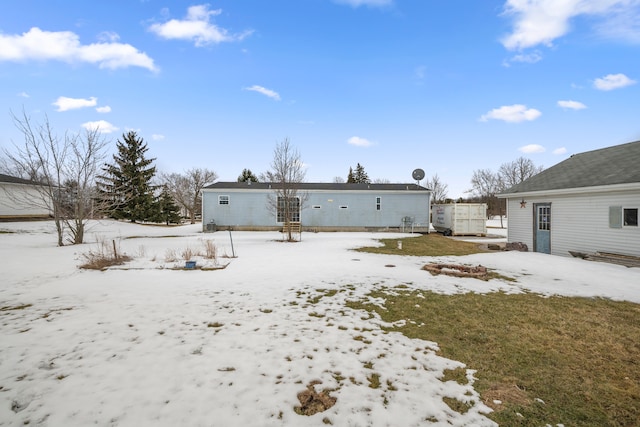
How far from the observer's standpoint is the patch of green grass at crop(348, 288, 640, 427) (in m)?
2.44

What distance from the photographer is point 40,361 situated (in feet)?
10.0

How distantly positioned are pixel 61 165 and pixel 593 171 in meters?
25.3

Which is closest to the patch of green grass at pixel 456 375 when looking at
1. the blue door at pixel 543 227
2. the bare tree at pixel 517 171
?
the blue door at pixel 543 227

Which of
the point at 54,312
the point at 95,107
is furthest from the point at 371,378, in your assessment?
the point at 95,107

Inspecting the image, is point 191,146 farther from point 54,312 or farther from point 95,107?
point 54,312

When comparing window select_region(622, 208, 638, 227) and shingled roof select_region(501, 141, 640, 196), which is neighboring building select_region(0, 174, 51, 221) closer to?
shingled roof select_region(501, 141, 640, 196)

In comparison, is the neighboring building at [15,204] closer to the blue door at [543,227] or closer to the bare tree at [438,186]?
the blue door at [543,227]

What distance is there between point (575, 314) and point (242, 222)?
1970 cm

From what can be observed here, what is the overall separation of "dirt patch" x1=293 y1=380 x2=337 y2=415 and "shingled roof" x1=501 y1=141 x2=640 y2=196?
12505 mm

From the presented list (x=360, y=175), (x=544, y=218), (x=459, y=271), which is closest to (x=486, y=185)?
(x=360, y=175)

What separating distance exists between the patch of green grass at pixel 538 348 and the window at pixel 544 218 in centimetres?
791

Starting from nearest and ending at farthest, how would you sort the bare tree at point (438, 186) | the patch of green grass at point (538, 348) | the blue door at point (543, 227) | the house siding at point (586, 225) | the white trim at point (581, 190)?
the patch of green grass at point (538, 348)
the white trim at point (581, 190)
the house siding at point (586, 225)
the blue door at point (543, 227)
the bare tree at point (438, 186)

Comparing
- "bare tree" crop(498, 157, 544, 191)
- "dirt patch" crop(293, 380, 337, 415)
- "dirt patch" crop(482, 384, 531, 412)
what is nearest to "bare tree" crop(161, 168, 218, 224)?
"dirt patch" crop(293, 380, 337, 415)

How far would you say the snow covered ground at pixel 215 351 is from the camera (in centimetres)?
231
